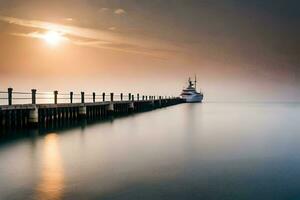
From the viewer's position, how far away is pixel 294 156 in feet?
67.3

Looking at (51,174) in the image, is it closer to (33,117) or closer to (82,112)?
(33,117)

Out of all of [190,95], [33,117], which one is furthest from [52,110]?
[190,95]

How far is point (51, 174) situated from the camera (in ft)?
46.6

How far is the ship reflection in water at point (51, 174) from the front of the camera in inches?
450

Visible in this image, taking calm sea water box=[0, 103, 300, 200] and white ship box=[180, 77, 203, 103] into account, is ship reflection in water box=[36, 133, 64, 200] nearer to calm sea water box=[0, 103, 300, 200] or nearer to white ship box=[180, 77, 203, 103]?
calm sea water box=[0, 103, 300, 200]

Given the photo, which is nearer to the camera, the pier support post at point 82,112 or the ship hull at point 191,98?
the pier support post at point 82,112

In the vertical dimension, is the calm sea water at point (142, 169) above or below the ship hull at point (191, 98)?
below

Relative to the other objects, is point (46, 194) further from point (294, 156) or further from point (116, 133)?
point (116, 133)

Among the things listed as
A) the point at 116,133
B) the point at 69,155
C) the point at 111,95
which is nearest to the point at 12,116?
the point at 116,133

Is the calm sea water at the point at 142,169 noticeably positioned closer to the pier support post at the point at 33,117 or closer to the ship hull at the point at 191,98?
the pier support post at the point at 33,117

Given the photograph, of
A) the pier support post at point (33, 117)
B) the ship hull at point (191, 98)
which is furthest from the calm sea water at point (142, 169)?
the ship hull at point (191, 98)

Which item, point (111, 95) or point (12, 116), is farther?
point (111, 95)

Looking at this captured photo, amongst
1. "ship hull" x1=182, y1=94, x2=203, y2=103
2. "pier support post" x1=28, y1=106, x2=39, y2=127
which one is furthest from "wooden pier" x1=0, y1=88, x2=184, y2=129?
"ship hull" x1=182, y1=94, x2=203, y2=103

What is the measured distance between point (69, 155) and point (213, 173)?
268 inches
